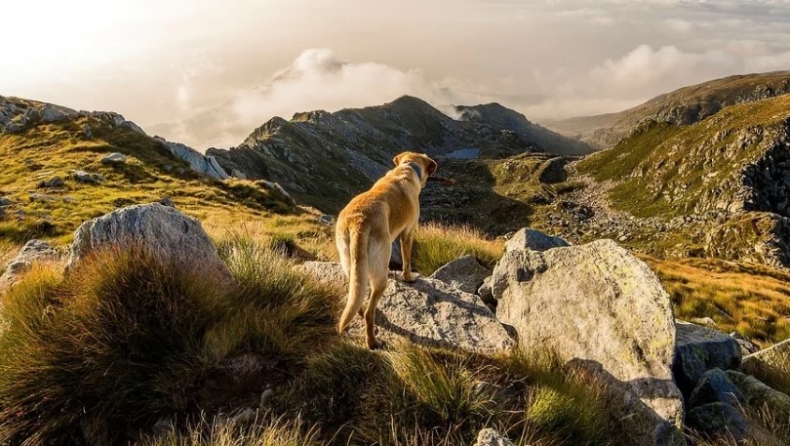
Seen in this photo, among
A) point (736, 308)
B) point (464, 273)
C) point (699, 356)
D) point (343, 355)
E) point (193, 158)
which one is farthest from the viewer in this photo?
point (193, 158)

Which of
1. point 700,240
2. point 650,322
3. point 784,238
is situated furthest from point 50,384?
point 700,240

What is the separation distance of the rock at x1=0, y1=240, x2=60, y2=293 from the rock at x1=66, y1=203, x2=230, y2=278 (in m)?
1.74

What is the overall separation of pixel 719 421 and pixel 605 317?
165 centimetres

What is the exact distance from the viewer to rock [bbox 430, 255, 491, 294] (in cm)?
1032

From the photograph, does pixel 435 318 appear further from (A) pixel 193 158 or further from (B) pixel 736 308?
(A) pixel 193 158

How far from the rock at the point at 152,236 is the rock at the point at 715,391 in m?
6.75

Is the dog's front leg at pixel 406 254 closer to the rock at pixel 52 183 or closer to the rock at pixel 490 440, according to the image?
the rock at pixel 490 440

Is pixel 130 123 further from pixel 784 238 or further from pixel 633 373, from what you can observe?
pixel 784 238

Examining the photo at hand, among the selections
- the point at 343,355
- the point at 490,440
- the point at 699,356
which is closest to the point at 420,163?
the point at 343,355

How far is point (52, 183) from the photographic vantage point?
36906 mm

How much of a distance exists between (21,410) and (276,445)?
2.92 metres

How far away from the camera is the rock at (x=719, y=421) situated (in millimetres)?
4984

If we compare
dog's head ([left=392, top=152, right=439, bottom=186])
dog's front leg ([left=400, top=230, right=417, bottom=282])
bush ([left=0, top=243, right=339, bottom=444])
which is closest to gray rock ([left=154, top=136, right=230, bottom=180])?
dog's head ([left=392, top=152, right=439, bottom=186])

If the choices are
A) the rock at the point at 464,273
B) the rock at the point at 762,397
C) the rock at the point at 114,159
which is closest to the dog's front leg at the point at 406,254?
the rock at the point at 464,273
